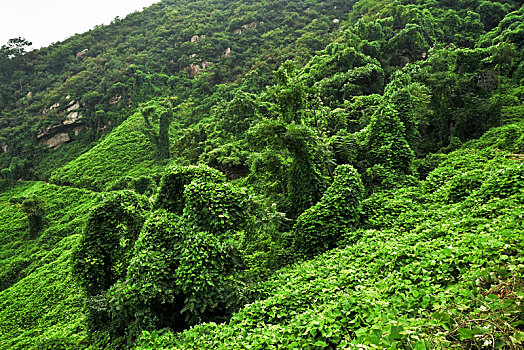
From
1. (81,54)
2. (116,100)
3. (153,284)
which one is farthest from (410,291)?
(81,54)

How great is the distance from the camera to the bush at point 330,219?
6.38 metres

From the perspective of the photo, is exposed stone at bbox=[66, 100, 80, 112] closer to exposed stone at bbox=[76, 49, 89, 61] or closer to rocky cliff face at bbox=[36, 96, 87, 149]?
rocky cliff face at bbox=[36, 96, 87, 149]

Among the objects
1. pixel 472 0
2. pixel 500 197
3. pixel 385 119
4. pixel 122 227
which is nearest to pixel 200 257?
pixel 122 227

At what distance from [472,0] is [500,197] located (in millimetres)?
29310

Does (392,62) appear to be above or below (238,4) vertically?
below

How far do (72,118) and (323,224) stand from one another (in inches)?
1506

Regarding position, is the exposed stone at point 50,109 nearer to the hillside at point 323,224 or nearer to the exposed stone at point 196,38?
the hillside at point 323,224

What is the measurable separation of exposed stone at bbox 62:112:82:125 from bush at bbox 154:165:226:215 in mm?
34906

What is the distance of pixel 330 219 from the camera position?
641 centimetres

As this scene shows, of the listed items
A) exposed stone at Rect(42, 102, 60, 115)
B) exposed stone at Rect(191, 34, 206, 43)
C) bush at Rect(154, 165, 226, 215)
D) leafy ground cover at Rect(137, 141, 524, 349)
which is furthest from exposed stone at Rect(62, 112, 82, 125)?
leafy ground cover at Rect(137, 141, 524, 349)

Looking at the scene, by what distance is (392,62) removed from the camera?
2097 centimetres

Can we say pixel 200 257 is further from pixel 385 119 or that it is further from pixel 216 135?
pixel 216 135

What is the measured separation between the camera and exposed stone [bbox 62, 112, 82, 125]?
3372 centimetres

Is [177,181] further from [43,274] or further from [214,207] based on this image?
[43,274]
